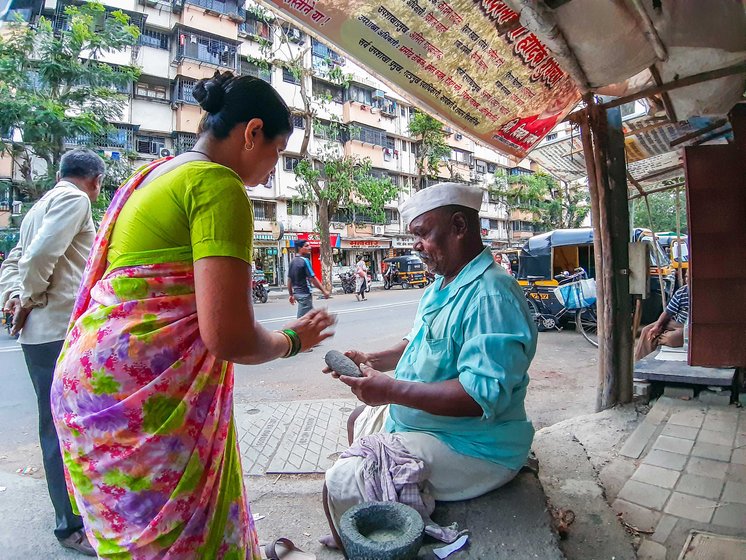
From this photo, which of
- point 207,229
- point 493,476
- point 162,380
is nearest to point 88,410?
point 162,380

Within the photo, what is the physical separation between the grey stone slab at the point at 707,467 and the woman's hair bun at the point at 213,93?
327cm

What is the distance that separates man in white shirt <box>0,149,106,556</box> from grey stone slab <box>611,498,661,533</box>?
276cm

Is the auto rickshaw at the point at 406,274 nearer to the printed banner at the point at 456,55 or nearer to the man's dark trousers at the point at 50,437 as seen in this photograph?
the printed banner at the point at 456,55

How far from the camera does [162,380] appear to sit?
112cm

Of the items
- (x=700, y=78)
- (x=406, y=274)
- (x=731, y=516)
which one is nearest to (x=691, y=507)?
(x=731, y=516)

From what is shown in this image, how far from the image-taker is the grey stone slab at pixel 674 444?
3.03 metres

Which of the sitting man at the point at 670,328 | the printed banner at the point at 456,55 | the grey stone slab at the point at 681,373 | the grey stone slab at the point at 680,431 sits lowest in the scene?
the grey stone slab at the point at 680,431

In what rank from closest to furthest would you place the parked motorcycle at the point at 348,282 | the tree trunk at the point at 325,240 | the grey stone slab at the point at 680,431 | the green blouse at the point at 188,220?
the green blouse at the point at 188,220 < the grey stone slab at the point at 680,431 < the tree trunk at the point at 325,240 < the parked motorcycle at the point at 348,282

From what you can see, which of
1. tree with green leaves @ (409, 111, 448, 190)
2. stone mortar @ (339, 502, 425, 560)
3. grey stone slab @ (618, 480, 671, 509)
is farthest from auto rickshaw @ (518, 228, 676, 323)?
tree with green leaves @ (409, 111, 448, 190)

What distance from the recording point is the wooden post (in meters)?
3.73

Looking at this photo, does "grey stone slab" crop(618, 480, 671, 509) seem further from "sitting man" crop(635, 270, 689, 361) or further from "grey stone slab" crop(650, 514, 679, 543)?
"sitting man" crop(635, 270, 689, 361)

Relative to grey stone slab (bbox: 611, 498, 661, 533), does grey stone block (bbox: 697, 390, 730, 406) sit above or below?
above

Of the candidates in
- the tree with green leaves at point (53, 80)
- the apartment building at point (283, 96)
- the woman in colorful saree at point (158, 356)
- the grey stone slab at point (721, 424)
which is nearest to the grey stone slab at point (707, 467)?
the grey stone slab at point (721, 424)

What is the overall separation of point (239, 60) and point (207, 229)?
A: 89.9 ft
